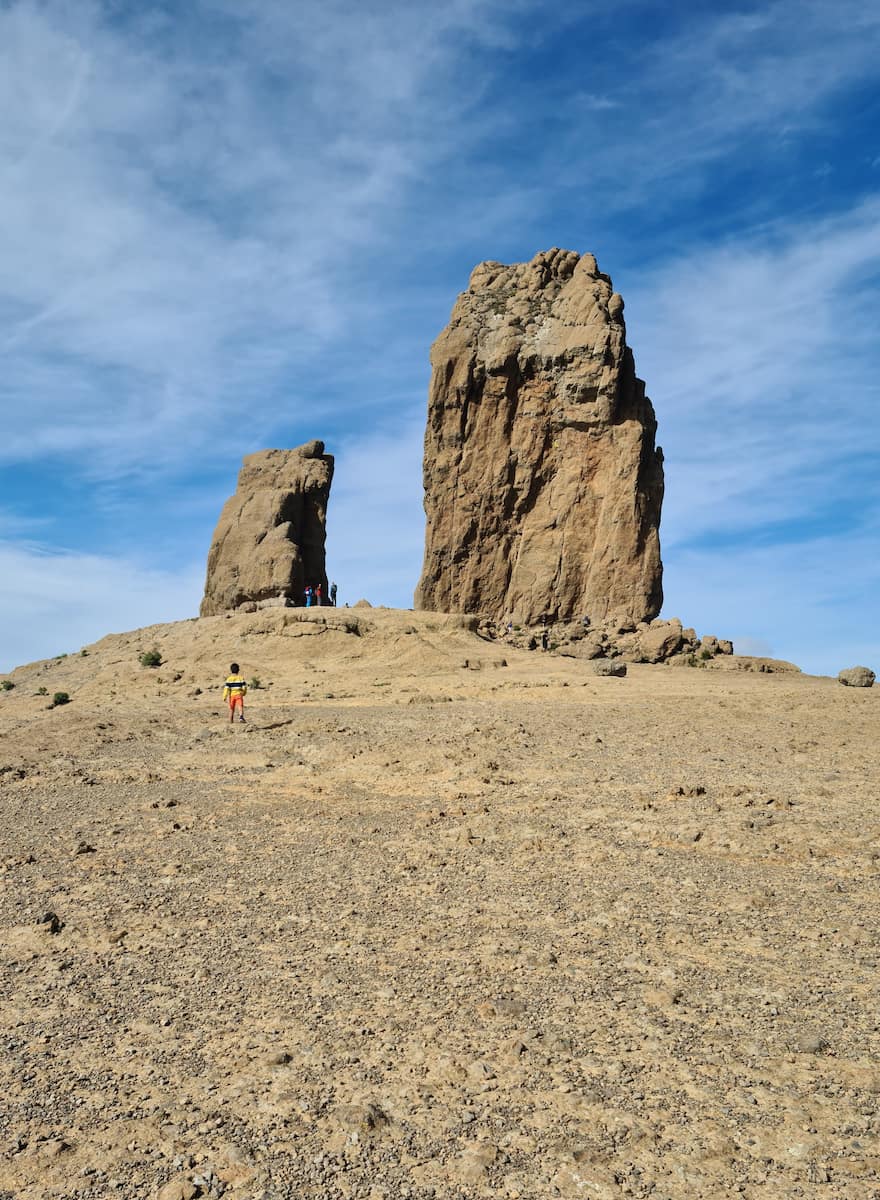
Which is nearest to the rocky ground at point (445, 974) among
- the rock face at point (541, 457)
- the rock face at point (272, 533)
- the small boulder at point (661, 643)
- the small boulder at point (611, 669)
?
the small boulder at point (611, 669)

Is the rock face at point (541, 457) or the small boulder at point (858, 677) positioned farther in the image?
the rock face at point (541, 457)

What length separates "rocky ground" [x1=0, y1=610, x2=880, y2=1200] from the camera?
391cm

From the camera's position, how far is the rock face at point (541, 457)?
108 ft

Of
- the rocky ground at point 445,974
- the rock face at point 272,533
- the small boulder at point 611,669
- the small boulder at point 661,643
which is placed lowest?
the rocky ground at point 445,974

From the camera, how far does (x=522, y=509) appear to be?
3541cm

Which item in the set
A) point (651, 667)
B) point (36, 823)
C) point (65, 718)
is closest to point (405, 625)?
point (651, 667)

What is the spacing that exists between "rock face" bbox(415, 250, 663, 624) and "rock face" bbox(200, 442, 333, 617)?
4766 millimetres

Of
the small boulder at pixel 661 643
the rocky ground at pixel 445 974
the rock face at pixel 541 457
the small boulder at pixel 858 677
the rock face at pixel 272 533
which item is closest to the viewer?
the rocky ground at pixel 445 974

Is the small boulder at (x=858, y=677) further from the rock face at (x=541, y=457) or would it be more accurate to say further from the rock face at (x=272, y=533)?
the rock face at (x=272, y=533)

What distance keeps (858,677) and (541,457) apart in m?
15.1

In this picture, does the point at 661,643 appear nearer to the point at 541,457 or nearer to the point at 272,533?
the point at 541,457

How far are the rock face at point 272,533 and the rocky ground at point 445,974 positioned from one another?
70.8 ft

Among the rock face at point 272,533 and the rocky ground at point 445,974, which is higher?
the rock face at point 272,533

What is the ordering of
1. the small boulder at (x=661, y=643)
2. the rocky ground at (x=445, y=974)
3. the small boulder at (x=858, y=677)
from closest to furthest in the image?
the rocky ground at (x=445, y=974) < the small boulder at (x=858, y=677) < the small boulder at (x=661, y=643)
